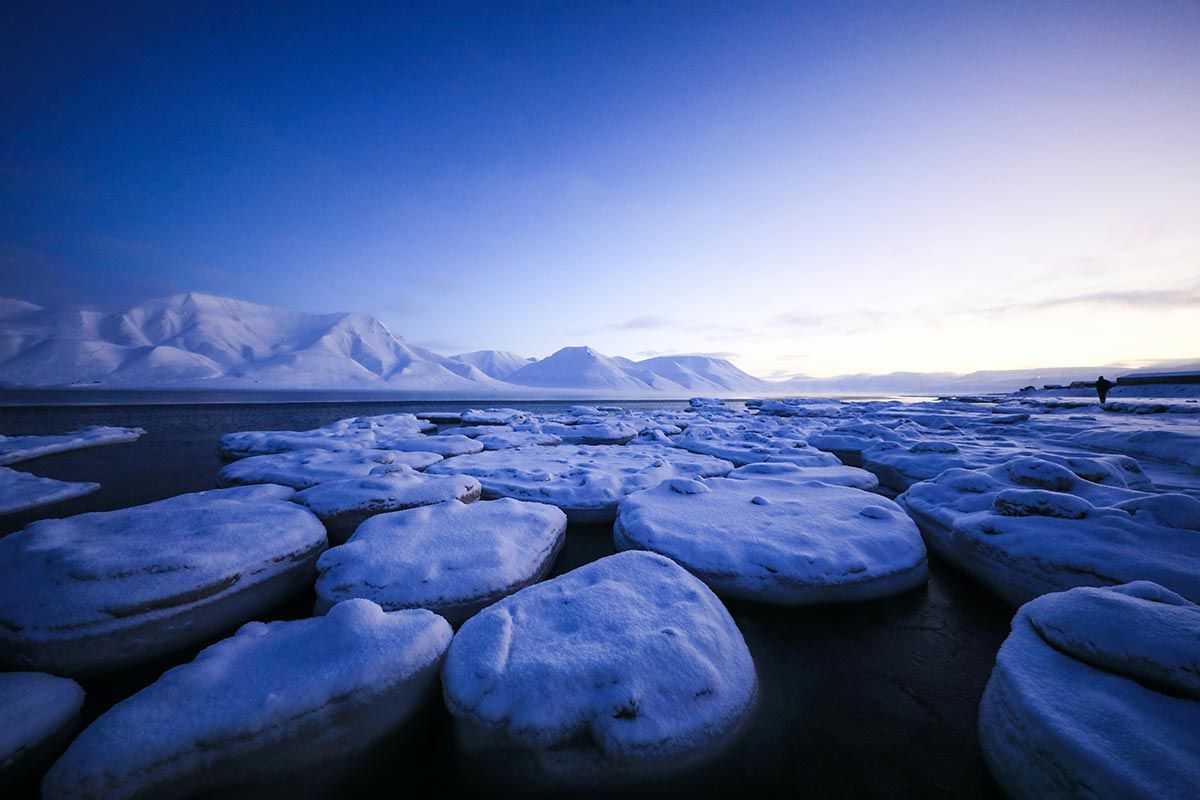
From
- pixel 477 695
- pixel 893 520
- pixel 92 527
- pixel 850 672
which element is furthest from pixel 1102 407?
A: pixel 92 527

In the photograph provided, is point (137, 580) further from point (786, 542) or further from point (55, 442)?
point (55, 442)

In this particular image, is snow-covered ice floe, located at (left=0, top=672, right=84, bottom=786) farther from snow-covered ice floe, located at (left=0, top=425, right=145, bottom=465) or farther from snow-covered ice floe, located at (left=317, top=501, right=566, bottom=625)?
snow-covered ice floe, located at (left=0, top=425, right=145, bottom=465)

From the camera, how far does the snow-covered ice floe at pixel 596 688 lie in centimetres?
238

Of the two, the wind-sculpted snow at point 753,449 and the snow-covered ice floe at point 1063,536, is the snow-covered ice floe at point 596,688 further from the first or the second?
the wind-sculpted snow at point 753,449

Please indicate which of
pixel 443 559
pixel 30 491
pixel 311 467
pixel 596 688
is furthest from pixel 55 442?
pixel 596 688

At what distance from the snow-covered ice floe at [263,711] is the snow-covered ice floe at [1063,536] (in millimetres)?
5682

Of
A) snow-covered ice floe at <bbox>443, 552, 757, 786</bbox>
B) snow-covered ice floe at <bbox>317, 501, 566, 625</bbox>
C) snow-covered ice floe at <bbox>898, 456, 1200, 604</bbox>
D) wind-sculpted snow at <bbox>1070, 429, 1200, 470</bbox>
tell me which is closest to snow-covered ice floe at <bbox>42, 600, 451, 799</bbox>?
snow-covered ice floe at <bbox>443, 552, 757, 786</bbox>

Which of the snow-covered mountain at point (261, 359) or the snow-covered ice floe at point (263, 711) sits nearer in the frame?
the snow-covered ice floe at point (263, 711)

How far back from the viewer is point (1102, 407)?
22062 millimetres

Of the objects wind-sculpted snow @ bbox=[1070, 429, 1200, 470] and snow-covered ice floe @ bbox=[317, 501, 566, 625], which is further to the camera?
wind-sculpted snow @ bbox=[1070, 429, 1200, 470]

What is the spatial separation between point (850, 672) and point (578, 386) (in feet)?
436

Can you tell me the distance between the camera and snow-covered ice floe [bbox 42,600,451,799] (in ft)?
6.76

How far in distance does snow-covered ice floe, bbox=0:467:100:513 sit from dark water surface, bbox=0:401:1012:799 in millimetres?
6936

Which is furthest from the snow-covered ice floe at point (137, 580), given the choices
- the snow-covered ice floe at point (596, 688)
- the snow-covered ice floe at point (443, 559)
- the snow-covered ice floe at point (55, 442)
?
the snow-covered ice floe at point (55, 442)
